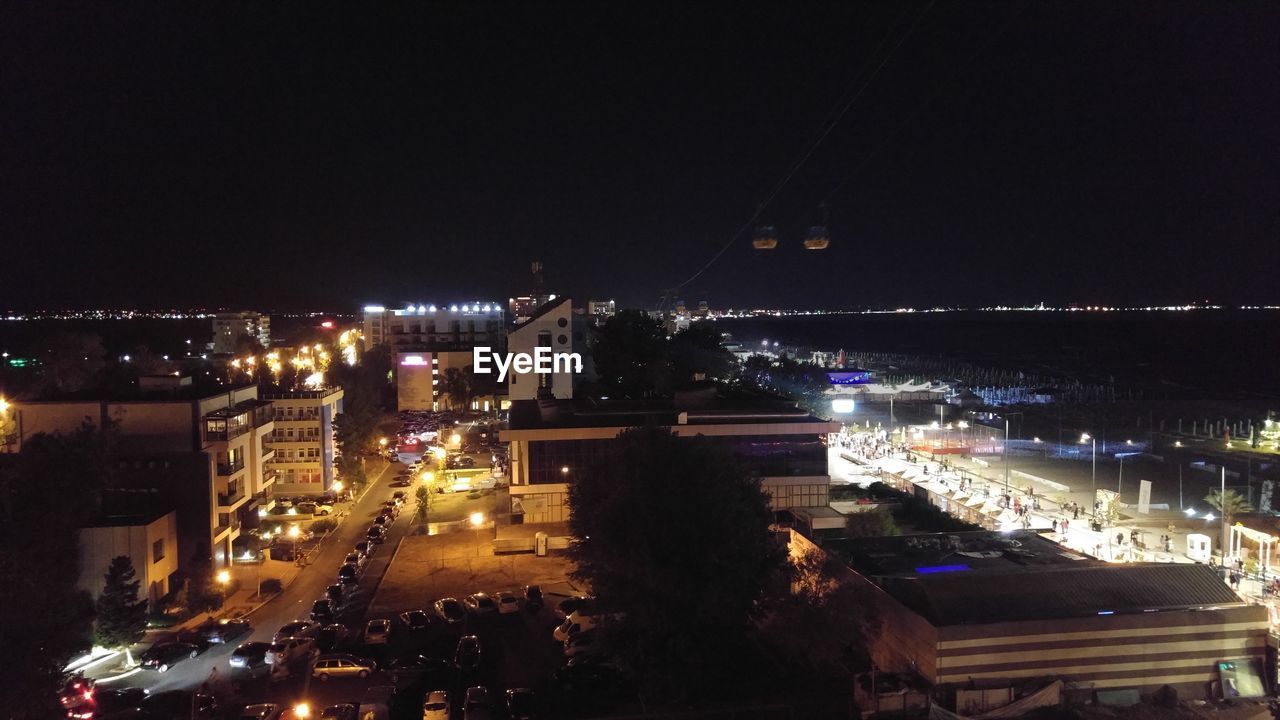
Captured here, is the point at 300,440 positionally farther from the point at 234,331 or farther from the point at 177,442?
the point at 234,331

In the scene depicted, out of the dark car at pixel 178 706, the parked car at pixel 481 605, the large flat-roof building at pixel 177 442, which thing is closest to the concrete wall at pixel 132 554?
the large flat-roof building at pixel 177 442

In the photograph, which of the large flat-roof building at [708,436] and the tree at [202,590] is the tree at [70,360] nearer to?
the tree at [202,590]

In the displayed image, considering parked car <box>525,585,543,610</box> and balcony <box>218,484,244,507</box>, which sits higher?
balcony <box>218,484,244,507</box>

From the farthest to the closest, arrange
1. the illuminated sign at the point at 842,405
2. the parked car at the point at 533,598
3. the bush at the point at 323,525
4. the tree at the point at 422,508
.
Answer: the illuminated sign at the point at 842,405 → the tree at the point at 422,508 → the bush at the point at 323,525 → the parked car at the point at 533,598

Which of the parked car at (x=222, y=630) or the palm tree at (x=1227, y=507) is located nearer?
the parked car at (x=222, y=630)

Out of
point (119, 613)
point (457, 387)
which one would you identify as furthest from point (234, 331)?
point (119, 613)

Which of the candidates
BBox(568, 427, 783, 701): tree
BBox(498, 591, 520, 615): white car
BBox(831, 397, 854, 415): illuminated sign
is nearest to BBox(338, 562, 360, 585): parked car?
BBox(498, 591, 520, 615): white car

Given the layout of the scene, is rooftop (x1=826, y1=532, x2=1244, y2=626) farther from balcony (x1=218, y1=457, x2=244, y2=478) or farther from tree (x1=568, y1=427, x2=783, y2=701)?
balcony (x1=218, y1=457, x2=244, y2=478)
